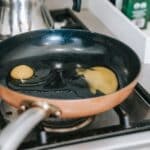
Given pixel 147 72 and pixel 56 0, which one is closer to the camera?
pixel 147 72

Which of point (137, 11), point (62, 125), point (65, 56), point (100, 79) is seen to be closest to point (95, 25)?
point (137, 11)

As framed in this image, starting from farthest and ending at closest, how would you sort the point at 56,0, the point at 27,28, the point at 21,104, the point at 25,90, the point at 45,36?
the point at 56,0
the point at 27,28
the point at 45,36
the point at 25,90
the point at 21,104

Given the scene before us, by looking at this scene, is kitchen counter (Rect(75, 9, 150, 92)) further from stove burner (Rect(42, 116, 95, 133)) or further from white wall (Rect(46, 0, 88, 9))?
stove burner (Rect(42, 116, 95, 133))

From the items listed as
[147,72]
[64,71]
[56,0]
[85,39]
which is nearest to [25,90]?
[64,71]

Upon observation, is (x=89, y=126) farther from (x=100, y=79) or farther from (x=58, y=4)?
(x=58, y=4)

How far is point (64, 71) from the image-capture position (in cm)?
77

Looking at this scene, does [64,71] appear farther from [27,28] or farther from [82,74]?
[27,28]

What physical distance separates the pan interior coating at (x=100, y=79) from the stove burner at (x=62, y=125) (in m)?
0.08

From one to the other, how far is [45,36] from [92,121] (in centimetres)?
25

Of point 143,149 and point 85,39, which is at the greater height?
point 85,39

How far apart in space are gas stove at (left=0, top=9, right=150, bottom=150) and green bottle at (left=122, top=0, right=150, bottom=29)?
32cm

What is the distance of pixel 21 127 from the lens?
1.67 ft

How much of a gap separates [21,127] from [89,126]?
18 cm

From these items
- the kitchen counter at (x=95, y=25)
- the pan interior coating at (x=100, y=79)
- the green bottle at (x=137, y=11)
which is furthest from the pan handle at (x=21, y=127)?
the green bottle at (x=137, y=11)
